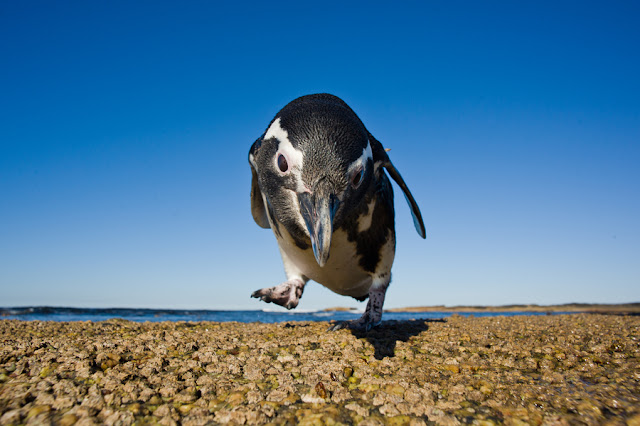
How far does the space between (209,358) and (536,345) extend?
7.93 feet

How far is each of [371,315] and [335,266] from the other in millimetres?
559

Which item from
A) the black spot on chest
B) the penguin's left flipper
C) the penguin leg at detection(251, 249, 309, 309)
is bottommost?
the penguin's left flipper

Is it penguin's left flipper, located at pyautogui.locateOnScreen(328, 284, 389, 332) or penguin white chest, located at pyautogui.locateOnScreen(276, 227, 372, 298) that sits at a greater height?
penguin white chest, located at pyautogui.locateOnScreen(276, 227, 372, 298)

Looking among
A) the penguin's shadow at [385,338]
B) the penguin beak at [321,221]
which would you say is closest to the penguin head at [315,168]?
the penguin beak at [321,221]

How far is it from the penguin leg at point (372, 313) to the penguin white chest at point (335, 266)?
170mm

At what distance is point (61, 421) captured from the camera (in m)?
1.61

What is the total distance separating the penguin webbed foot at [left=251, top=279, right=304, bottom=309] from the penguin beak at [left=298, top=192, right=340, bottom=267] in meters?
1.50

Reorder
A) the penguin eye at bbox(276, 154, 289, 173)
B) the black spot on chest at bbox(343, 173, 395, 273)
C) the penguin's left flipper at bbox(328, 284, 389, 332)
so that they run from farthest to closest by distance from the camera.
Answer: the penguin's left flipper at bbox(328, 284, 389, 332) → the black spot on chest at bbox(343, 173, 395, 273) → the penguin eye at bbox(276, 154, 289, 173)

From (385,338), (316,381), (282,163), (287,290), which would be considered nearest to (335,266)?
(287,290)

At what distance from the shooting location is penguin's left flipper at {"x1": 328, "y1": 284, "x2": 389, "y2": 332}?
3.65 metres

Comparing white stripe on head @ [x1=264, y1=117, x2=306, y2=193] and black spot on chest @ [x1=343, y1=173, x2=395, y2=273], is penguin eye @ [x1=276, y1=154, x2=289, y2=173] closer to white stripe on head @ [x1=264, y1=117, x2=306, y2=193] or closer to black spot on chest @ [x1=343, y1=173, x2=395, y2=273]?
white stripe on head @ [x1=264, y1=117, x2=306, y2=193]

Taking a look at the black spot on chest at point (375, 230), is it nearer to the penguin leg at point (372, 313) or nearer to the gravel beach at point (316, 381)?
the penguin leg at point (372, 313)

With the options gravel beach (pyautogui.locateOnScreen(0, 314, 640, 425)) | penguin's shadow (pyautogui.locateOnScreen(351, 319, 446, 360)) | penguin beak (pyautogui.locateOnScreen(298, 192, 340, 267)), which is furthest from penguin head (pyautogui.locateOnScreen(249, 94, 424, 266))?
penguin's shadow (pyautogui.locateOnScreen(351, 319, 446, 360))

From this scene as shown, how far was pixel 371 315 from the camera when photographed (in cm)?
374
